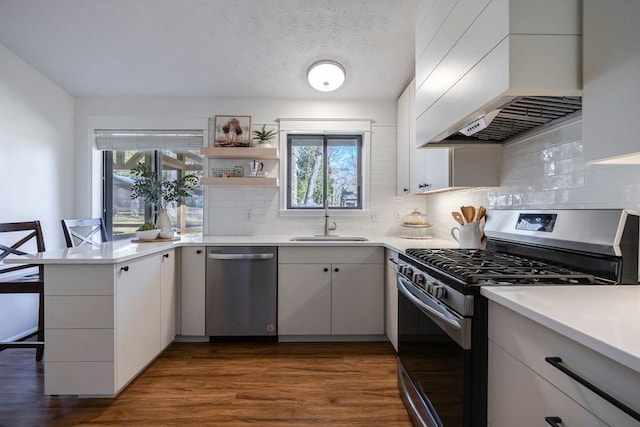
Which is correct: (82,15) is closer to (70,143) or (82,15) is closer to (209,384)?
(70,143)

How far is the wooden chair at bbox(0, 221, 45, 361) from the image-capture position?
2.10 metres

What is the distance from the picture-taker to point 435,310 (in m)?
1.27

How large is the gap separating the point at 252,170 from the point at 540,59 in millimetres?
2487

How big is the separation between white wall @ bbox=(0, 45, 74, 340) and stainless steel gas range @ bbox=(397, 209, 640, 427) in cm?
323

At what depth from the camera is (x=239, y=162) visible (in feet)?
10.5

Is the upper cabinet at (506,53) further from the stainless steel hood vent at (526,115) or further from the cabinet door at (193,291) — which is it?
the cabinet door at (193,291)

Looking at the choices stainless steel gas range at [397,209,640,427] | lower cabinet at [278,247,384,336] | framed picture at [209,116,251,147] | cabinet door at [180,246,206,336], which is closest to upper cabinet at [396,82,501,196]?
stainless steel gas range at [397,209,640,427]

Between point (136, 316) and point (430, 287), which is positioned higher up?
point (430, 287)

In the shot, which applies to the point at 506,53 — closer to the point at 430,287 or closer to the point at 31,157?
the point at 430,287

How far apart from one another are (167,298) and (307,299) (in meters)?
1.12

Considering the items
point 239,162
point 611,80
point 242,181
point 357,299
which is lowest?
point 357,299

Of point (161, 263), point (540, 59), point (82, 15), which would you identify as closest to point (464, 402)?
point (540, 59)

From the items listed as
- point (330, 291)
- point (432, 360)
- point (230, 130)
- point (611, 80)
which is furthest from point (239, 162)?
point (611, 80)

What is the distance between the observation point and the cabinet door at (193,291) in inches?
103
